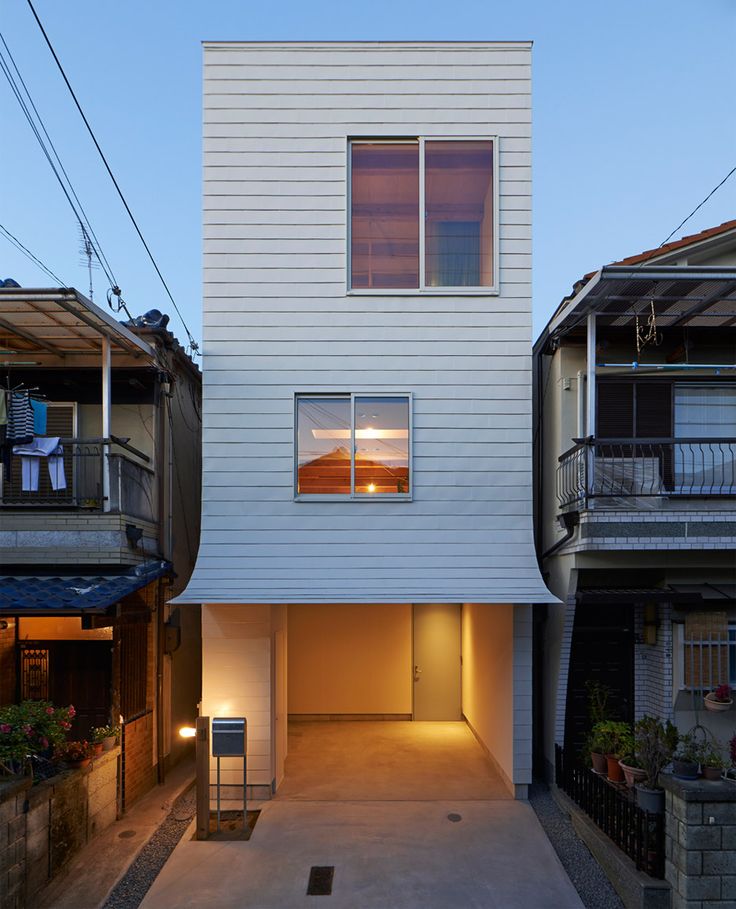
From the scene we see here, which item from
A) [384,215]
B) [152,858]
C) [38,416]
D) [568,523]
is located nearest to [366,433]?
[568,523]

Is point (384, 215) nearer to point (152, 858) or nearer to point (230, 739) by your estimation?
point (230, 739)

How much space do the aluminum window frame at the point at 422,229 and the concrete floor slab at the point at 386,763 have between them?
655cm

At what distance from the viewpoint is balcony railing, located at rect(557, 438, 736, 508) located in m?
7.35

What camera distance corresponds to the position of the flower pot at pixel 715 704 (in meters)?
7.71

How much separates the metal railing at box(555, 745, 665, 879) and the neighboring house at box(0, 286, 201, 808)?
5.68m

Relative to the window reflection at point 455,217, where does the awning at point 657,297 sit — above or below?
below

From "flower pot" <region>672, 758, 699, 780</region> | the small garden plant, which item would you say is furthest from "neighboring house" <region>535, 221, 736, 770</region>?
the small garden plant

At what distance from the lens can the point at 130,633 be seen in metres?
8.71

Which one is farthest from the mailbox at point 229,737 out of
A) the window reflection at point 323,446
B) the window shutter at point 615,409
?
the window shutter at point 615,409

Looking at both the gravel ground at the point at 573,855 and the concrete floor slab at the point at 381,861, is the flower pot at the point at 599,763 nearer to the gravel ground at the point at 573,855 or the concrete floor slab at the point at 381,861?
the gravel ground at the point at 573,855

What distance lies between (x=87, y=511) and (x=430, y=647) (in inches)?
273

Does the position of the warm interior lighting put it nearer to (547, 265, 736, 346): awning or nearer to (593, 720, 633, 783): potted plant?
(547, 265, 736, 346): awning

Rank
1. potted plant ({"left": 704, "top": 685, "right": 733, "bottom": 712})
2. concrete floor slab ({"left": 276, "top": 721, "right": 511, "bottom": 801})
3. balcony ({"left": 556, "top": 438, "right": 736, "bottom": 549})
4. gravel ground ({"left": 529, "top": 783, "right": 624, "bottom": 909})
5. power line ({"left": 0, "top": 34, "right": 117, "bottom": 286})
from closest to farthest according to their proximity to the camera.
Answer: gravel ground ({"left": 529, "top": 783, "right": 624, "bottom": 909}) < balcony ({"left": 556, "top": 438, "right": 736, "bottom": 549}) < power line ({"left": 0, "top": 34, "right": 117, "bottom": 286}) < potted plant ({"left": 704, "top": 685, "right": 733, "bottom": 712}) < concrete floor slab ({"left": 276, "top": 721, "right": 511, "bottom": 801})

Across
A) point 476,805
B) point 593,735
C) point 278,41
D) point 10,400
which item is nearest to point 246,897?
point 476,805
